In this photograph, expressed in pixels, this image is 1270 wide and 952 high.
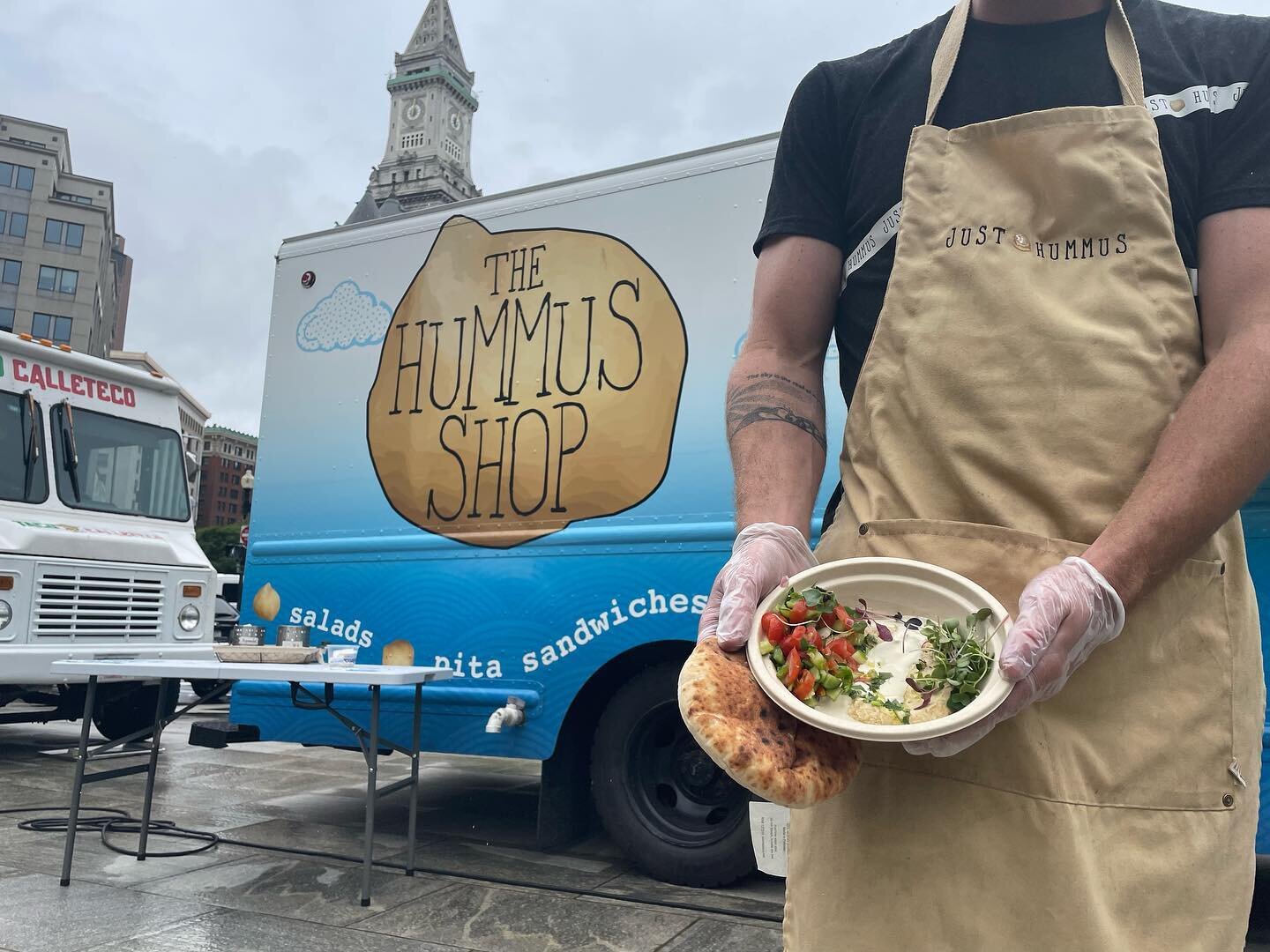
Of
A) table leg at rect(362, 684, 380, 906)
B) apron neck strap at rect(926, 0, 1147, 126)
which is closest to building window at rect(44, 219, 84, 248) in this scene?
table leg at rect(362, 684, 380, 906)

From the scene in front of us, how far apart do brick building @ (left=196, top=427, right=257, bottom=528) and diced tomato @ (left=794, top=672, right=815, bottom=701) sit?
315 feet

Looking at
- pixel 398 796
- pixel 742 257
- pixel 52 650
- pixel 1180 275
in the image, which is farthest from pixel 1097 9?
pixel 52 650

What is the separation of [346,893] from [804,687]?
356cm

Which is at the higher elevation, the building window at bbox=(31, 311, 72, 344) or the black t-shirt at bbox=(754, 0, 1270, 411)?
the building window at bbox=(31, 311, 72, 344)

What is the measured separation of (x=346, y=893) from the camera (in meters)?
4.06

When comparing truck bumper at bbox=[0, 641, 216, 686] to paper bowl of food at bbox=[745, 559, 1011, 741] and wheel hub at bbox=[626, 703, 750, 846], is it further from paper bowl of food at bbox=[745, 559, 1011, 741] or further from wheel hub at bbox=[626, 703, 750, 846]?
paper bowl of food at bbox=[745, 559, 1011, 741]

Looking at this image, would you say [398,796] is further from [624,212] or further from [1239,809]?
[1239,809]

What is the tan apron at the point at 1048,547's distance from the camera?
110cm

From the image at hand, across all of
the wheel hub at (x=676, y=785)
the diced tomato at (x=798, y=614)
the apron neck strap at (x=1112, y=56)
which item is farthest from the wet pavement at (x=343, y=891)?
the apron neck strap at (x=1112, y=56)

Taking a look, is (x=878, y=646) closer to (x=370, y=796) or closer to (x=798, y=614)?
(x=798, y=614)

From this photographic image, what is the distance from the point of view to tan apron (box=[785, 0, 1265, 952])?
1104 millimetres

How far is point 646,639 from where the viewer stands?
4.20 meters

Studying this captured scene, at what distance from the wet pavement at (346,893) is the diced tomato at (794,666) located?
264 centimetres

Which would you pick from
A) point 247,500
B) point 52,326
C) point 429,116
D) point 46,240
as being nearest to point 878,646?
A: point 247,500
